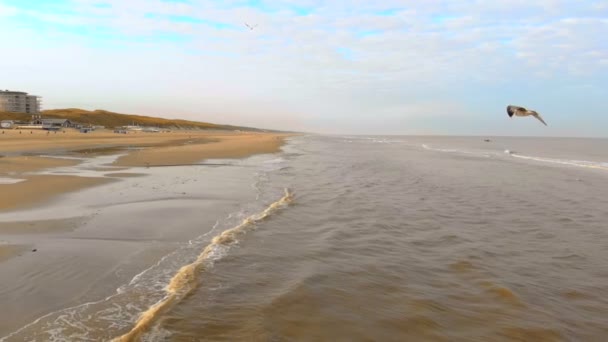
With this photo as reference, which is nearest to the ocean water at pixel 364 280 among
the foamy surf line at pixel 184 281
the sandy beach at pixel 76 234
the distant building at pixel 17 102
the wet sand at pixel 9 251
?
the foamy surf line at pixel 184 281

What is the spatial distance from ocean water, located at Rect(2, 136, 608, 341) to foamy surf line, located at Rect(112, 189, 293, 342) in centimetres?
2

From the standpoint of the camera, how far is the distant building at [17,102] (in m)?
121

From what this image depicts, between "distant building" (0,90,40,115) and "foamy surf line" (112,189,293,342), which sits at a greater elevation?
"distant building" (0,90,40,115)

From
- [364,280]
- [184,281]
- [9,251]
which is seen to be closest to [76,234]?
[9,251]

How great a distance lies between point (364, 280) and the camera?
605cm

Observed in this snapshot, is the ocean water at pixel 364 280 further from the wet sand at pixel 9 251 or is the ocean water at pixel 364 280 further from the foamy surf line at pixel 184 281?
the wet sand at pixel 9 251

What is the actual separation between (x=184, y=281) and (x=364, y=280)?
2525 mm

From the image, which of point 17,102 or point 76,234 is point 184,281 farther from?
point 17,102

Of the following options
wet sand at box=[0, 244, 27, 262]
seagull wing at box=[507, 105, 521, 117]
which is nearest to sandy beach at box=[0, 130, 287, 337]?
wet sand at box=[0, 244, 27, 262]

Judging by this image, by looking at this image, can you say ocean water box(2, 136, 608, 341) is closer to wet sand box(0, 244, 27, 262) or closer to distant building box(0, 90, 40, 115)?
wet sand box(0, 244, 27, 262)

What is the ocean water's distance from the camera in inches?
176

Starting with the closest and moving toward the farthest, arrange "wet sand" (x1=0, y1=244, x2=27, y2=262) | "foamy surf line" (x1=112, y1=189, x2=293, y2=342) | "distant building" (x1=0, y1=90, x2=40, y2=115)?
"foamy surf line" (x1=112, y1=189, x2=293, y2=342)
"wet sand" (x1=0, y1=244, x2=27, y2=262)
"distant building" (x1=0, y1=90, x2=40, y2=115)

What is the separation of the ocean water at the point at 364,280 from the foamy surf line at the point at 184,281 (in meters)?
0.02

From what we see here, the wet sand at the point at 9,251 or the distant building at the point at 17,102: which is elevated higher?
the distant building at the point at 17,102
